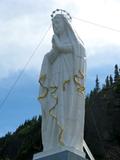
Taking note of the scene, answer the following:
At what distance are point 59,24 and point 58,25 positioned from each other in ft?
0.10

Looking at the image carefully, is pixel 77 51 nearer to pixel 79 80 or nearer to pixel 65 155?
pixel 79 80

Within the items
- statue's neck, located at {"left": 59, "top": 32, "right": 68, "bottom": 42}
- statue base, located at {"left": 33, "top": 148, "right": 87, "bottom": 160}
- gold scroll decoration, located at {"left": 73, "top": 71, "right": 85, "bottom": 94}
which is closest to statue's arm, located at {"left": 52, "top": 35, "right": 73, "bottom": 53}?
statue's neck, located at {"left": 59, "top": 32, "right": 68, "bottom": 42}

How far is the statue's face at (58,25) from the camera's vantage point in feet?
36.3

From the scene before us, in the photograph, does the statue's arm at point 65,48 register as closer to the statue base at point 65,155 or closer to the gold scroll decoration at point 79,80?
the gold scroll decoration at point 79,80

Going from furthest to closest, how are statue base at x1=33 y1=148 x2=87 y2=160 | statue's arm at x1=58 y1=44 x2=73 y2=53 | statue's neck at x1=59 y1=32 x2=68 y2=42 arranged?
statue's neck at x1=59 y1=32 x2=68 y2=42 < statue's arm at x1=58 y1=44 x2=73 y2=53 < statue base at x1=33 y1=148 x2=87 y2=160

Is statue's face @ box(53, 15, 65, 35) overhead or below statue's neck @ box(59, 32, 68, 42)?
overhead

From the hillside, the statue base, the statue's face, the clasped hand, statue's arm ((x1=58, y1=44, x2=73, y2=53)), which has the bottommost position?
the statue base

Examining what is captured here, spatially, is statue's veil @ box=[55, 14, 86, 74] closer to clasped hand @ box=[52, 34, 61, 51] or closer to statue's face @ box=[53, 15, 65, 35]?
statue's face @ box=[53, 15, 65, 35]

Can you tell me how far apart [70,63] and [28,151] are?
39036 millimetres

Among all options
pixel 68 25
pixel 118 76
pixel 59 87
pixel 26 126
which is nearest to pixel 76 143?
pixel 59 87

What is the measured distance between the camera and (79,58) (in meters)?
10.6

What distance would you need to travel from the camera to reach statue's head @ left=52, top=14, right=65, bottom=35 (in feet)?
36.3

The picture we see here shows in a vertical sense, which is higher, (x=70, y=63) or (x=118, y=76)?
(x=118, y=76)

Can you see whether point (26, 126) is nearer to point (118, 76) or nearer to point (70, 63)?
point (118, 76)
